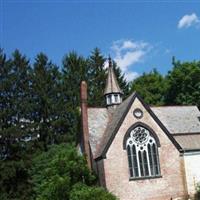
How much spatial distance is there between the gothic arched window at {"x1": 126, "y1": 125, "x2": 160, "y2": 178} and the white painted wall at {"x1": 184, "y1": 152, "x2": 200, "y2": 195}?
3.04m

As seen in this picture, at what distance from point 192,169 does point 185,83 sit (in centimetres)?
2458

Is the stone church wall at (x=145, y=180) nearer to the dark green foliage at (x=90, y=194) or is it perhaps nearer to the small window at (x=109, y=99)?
the dark green foliage at (x=90, y=194)

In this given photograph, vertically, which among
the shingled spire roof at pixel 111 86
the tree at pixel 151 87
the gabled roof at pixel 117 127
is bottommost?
the gabled roof at pixel 117 127

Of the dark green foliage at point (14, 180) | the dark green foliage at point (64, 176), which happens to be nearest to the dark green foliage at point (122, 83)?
the dark green foliage at point (14, 180)

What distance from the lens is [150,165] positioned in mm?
44844

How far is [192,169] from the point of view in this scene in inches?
1822

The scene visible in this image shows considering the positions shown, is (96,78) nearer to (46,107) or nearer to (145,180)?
(46,107)

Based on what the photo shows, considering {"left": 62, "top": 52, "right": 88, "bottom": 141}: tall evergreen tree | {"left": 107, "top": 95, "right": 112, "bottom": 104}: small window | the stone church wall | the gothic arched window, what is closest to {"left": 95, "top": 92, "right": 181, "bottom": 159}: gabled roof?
the stone church wall

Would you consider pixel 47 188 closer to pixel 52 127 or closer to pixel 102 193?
pixel 102 193

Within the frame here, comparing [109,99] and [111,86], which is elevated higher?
[111,86]

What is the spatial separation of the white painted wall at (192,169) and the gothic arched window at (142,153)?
304 centimetres

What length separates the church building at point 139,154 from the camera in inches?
1719

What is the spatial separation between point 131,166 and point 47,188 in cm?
791

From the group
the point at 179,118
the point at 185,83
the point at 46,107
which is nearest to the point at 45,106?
the point at 46,107
